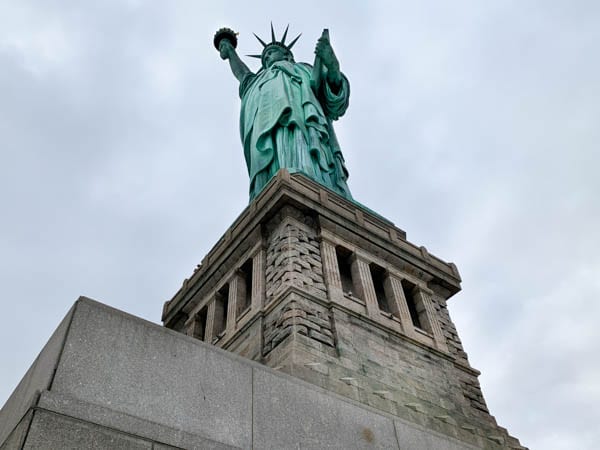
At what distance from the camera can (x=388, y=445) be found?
6.77m

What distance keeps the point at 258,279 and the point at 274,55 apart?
15923 mm

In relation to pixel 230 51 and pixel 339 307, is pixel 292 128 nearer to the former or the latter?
pixel 339 307

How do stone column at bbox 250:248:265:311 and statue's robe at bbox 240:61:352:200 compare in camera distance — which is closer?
stone column at bbox 250:248:265:311

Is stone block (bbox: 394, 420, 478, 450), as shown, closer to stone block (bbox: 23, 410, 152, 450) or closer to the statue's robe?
stone block (bbox: 23, 410, 152, 450)

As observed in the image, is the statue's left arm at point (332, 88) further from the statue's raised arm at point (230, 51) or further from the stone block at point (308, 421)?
the stone block at point (308, 421)

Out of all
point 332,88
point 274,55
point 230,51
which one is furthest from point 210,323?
point 230,51

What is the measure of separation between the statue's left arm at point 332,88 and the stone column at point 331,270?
892 centimetres

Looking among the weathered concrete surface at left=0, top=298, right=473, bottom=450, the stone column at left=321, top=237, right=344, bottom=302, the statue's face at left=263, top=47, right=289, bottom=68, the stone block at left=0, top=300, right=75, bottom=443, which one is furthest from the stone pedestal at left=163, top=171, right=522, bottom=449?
the statue's face at left=263, top=47, right=289, bottom=68

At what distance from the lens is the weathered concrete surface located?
4.73 meters

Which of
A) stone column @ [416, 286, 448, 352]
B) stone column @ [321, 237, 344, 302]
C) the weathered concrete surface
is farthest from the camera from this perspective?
stone column @ [416, 286, 448, 352]

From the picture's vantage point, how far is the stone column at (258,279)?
1234 cm

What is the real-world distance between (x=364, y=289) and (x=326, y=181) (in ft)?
18.7

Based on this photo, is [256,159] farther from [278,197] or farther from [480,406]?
[480,406]

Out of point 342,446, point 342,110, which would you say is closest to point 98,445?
point 342,446
